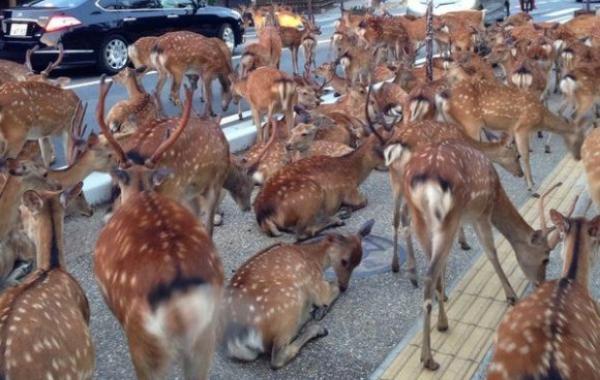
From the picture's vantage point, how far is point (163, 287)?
3.23 meters

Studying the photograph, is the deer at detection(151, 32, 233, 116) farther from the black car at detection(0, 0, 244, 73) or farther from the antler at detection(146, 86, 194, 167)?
the antler at detection(146, 86, 194, 167)

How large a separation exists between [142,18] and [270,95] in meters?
6.16

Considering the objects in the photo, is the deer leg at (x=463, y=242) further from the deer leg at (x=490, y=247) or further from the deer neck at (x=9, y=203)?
the deer neck at (x=9, y=203)

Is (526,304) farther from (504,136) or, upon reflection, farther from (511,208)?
(504,136)

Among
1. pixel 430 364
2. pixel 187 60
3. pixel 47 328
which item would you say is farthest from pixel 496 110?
pixel 47 328

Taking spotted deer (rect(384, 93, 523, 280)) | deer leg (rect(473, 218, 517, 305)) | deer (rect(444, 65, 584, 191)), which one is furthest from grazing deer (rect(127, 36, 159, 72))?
deer leg (rect(473, 218, 517, 305))

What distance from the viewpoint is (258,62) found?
38.7 ft

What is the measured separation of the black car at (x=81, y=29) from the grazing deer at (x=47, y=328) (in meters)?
9.53

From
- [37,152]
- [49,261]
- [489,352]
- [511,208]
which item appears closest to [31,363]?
[49,261]

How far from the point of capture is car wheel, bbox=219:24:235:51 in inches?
617

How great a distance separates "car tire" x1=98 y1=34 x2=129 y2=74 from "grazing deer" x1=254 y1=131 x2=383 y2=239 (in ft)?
25.8

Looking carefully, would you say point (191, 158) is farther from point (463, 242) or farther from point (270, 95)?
point (270, 95)

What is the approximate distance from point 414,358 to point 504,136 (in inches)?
157

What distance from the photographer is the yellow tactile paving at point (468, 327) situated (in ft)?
14.1
